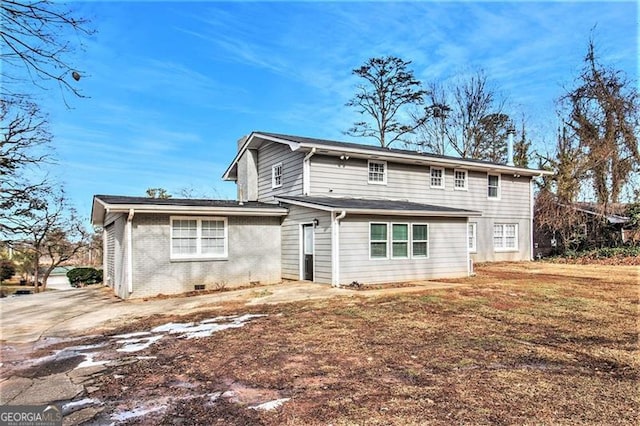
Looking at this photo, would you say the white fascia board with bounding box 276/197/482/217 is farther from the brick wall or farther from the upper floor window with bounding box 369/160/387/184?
the upper floor window with bounding box 369/160/387/184

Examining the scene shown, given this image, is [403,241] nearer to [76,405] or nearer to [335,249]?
[335,249]

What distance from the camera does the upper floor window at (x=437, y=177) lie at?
19.3 metres

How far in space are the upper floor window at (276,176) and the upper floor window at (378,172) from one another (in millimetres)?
3717

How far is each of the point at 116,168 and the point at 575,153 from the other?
30.6 m

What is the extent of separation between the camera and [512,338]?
653cm

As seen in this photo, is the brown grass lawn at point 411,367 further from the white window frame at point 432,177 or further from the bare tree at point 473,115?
the bare tree at point 473,115

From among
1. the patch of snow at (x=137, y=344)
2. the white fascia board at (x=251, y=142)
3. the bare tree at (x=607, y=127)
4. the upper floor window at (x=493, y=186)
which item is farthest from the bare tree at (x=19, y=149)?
the bare tree at (x=607, y=127)

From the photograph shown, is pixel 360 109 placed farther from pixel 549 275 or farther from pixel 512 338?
pixel 512 338

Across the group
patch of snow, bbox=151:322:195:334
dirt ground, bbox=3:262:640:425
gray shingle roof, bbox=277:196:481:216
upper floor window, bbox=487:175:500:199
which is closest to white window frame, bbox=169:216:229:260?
gray shingle roof, bbox=277:196:481:216

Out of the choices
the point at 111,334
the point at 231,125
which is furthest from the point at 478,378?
the point at 231,125

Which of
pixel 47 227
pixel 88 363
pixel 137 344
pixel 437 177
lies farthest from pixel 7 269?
pixel 88 363

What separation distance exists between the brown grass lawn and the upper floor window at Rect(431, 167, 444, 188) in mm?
10278

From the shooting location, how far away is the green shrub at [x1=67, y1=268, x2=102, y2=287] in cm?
2291

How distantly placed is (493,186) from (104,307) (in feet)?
60.4
